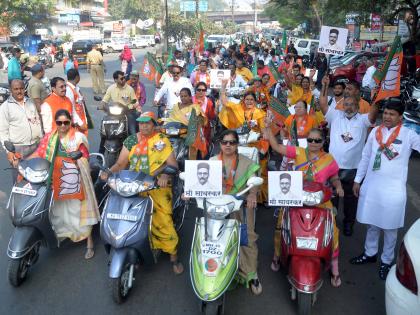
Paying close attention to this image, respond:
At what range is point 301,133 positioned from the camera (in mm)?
5621

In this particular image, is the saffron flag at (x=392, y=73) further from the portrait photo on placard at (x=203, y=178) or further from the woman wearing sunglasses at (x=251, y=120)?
the portrait photo on placard at (x=203, y=178)

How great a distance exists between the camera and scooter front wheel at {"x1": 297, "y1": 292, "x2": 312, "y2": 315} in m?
3.53

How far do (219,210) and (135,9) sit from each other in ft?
246

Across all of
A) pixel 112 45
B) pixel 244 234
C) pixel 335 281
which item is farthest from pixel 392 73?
pixel 112 45

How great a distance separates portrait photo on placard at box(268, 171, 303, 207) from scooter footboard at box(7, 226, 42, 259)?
7.46ft

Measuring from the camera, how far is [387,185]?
13.4ft

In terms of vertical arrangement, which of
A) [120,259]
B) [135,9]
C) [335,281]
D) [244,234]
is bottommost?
[335,281]

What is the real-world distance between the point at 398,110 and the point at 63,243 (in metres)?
3.88

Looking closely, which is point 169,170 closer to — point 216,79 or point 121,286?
point 121,286

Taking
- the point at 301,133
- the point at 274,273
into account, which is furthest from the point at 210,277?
the point at 301,133

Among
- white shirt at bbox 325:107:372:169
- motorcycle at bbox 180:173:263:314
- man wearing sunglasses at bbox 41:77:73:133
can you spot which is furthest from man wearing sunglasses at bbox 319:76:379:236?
man wearing sunglasses at bbox 41:77:73:133

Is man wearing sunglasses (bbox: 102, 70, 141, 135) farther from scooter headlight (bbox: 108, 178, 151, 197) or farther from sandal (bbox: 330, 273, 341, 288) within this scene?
sandal (bbox: 330, 273, 341, 288)

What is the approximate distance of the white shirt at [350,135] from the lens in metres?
4.97

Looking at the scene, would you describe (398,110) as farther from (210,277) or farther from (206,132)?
(206,132)
